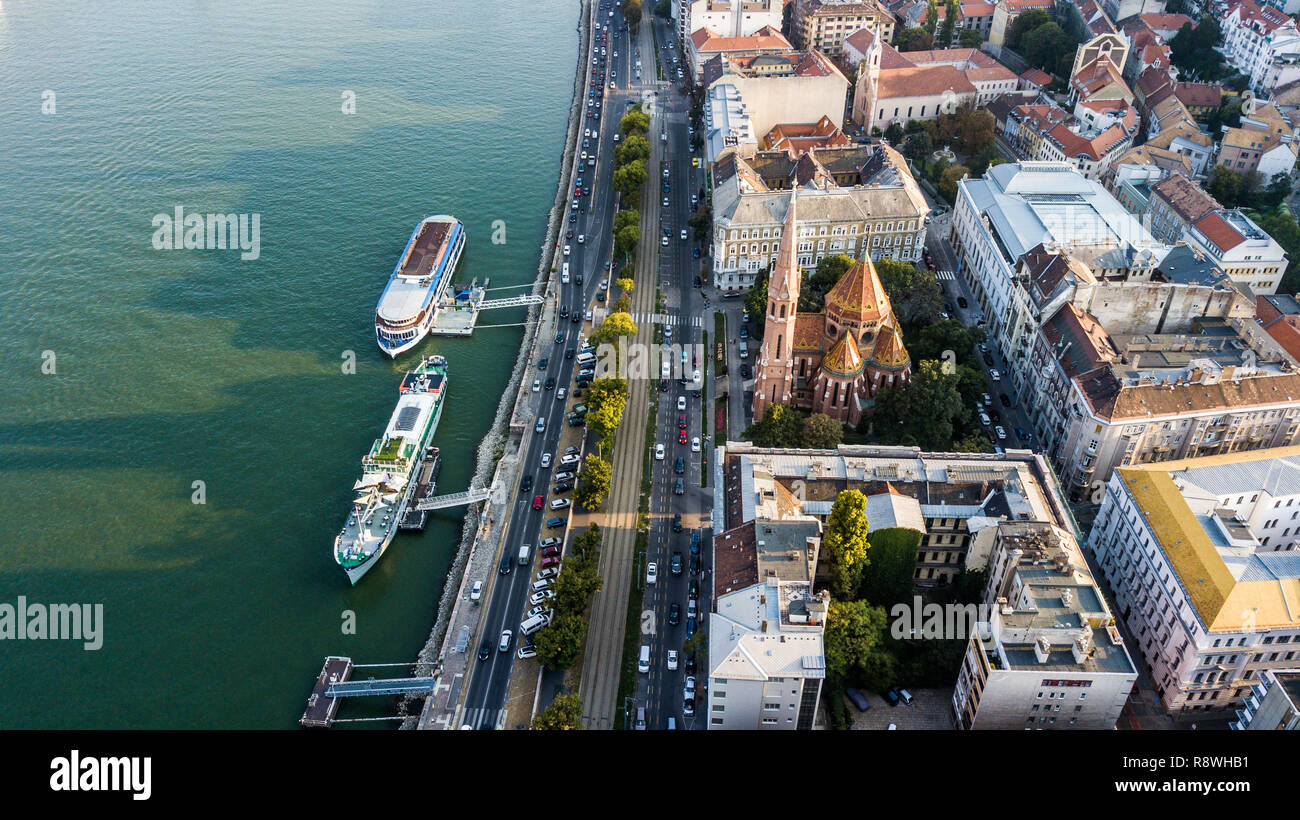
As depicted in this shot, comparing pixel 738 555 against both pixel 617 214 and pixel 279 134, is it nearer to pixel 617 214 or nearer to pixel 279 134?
pixel 617 214

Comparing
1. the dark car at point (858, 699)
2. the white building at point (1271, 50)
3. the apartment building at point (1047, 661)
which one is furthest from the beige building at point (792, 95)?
the dark car at point (858, 699)

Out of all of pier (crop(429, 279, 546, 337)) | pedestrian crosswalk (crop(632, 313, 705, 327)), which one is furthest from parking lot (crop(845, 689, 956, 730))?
pier (crop(429, 279, 546, 337))

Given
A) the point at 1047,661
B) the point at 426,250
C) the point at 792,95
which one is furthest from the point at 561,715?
the point at 792,95

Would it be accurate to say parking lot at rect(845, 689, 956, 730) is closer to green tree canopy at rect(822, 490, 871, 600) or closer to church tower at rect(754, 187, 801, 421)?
green tree canopy at rect(822, 490, 871, 600)

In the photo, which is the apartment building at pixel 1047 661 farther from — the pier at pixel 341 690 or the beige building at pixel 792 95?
the beige building at pixel 792 95

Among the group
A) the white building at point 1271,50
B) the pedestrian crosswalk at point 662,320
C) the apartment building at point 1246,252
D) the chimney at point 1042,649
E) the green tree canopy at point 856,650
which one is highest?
the white building at point 1271,50

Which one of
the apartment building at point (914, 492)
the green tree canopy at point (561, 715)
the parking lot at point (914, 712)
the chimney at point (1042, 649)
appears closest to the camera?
the chimney at point (1042, 649)

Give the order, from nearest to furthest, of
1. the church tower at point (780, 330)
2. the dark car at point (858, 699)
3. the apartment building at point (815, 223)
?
1. the dark car at point (858, 699)
2. the church tower at point (780, 330)
3. the apartment building at point (815, 223)

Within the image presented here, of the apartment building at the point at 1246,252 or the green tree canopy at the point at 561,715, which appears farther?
the apartment building at the point at 1246,252
